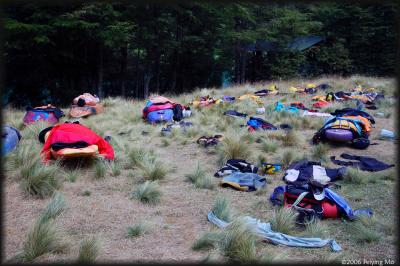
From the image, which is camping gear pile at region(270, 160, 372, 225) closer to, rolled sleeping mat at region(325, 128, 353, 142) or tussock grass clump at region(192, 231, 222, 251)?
tussock grass clump at region(192, 231, 222, 251)

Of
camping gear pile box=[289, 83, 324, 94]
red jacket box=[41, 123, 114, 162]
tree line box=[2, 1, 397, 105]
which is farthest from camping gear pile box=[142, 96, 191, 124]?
tree line box=[2, 1, 397, 105]

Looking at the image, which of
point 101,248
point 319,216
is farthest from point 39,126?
point 319,216

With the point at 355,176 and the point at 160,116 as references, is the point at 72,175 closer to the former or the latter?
the point at 355,176

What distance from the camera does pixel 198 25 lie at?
23203mm

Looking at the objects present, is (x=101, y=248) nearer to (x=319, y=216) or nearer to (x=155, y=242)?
(x=155, y=242)

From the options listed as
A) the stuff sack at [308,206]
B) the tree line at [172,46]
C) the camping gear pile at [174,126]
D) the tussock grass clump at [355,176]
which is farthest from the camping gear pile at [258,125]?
the tree line at [172,46]

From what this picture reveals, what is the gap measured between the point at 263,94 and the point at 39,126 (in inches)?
348

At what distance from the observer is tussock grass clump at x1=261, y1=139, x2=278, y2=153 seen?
668 cm

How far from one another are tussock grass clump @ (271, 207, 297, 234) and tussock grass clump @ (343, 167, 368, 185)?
185 centimetres

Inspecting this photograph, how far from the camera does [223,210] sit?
3.96 meters

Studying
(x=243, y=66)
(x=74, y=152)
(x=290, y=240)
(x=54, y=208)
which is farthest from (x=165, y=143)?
(x=243, y=66)

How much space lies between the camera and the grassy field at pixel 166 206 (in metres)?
3.12

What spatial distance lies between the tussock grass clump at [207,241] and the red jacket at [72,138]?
9.43 ft

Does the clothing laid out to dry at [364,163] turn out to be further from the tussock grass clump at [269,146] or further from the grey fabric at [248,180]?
the grey fabric at [248,180]
